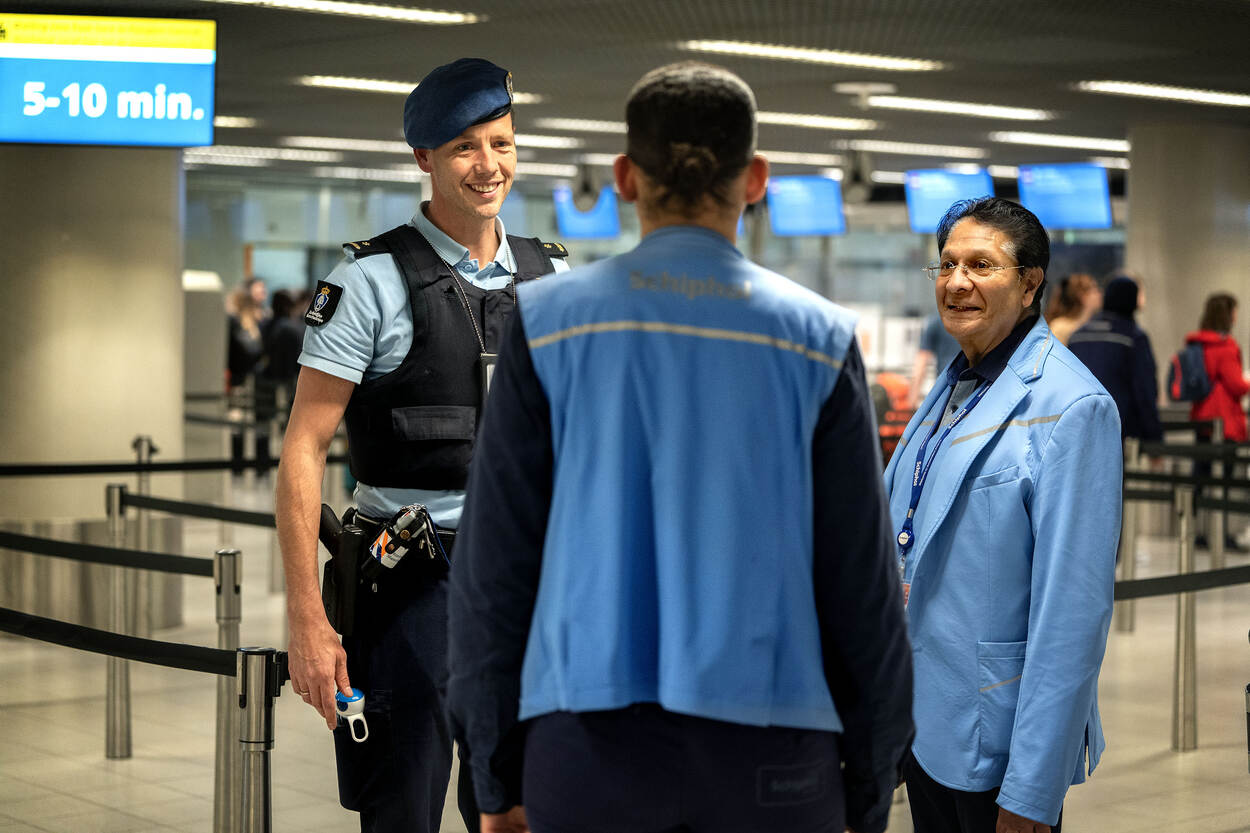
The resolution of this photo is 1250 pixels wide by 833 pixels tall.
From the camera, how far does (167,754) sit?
5984 mm

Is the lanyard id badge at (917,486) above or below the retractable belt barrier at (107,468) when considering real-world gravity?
above

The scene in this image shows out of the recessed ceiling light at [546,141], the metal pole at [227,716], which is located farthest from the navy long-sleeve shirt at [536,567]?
the recessed ceiling light at [546,141]

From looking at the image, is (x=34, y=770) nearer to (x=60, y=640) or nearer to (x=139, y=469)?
(x=139, y=469)

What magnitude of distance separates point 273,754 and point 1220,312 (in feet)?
27.3

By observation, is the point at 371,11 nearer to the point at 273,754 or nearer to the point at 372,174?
the point at 273,754

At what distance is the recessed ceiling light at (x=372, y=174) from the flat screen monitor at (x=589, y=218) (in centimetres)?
204

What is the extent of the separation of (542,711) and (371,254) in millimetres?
1291

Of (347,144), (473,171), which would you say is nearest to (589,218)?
(347,144)

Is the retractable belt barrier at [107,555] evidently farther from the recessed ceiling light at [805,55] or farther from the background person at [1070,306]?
the background person at [1070,306]

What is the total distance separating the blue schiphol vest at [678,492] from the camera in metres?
1.80

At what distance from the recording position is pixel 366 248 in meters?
2.89

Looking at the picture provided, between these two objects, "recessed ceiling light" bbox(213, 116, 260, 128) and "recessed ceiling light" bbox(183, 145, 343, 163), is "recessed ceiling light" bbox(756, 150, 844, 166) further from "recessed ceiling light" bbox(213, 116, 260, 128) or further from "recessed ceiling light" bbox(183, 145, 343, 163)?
"recessed ceiling light" bbox(213, 116, 260, 128)

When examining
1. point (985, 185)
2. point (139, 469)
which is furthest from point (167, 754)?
point (985, 185)

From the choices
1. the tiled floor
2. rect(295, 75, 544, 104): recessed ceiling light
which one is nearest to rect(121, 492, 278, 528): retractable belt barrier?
the tiled floor
